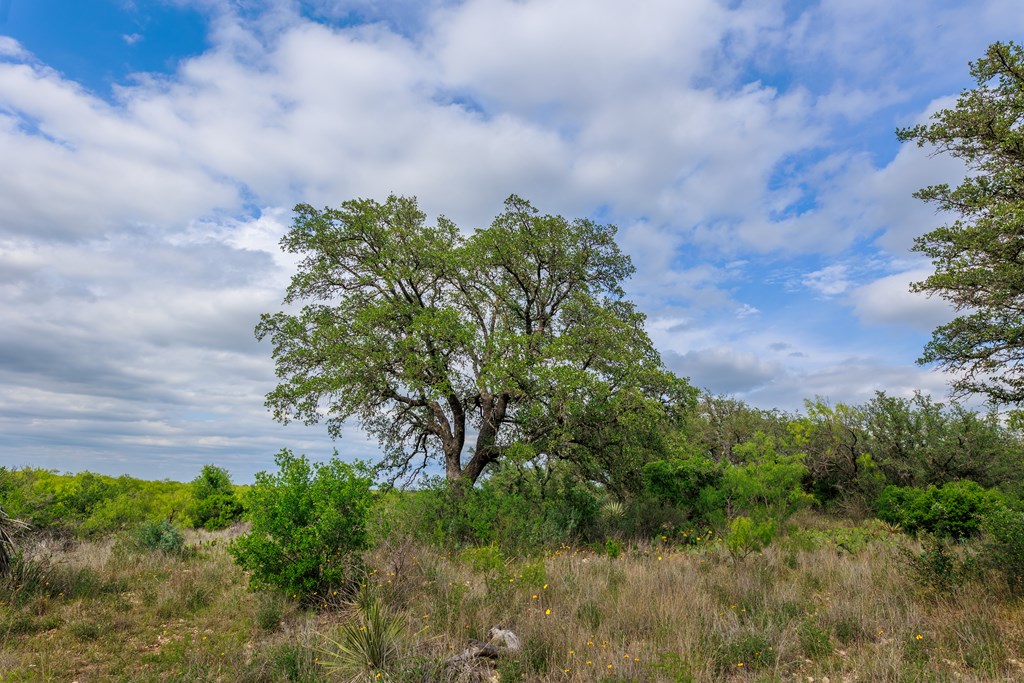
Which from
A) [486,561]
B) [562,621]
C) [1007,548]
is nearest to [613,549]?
[486,561]

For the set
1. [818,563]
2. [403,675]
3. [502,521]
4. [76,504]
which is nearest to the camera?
[403,675]

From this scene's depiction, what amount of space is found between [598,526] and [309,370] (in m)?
10.0

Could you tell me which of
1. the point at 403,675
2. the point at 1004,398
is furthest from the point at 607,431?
the point at 1004,398

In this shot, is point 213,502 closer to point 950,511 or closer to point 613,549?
point 613,549

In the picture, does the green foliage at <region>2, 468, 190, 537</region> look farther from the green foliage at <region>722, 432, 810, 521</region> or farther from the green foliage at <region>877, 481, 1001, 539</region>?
the green foliage at <region>877, 481, 1001, 539</region>

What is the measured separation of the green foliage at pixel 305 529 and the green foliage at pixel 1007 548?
9.88 m

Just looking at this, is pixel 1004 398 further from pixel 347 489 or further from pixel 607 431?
pixel 347 489

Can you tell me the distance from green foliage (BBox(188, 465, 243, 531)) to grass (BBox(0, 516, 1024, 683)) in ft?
42.1

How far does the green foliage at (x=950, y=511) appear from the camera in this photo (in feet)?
42.8

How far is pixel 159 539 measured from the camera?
13891 mm

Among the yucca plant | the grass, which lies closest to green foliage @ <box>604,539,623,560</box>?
the grass

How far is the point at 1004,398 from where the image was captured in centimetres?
1670

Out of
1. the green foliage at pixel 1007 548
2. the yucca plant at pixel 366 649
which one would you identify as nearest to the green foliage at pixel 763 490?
the green foliage at pixel 1007 548

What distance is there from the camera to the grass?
578cm
